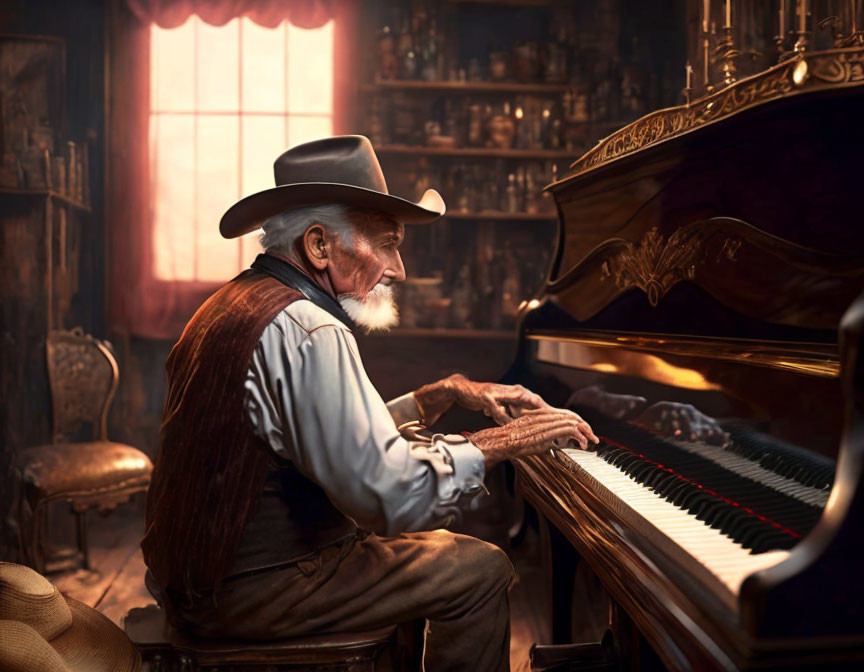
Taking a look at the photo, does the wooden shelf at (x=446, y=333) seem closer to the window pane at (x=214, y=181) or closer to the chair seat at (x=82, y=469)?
the window pane at (x=214, y=181)

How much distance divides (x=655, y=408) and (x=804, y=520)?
0.72m

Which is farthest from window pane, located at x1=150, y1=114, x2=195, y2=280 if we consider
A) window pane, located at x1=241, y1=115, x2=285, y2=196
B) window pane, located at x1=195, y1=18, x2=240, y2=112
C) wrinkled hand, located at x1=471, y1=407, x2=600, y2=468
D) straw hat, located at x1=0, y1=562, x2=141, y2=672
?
wrinkled hand, located at x1=471, y1=407, x2=600, y2=468

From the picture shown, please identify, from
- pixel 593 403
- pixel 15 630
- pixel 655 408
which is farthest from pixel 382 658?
pixel 593 403

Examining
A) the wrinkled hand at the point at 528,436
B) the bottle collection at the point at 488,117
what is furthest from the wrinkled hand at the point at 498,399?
the bottle collection at the point at 488,117

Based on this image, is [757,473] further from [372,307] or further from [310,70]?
[310,70]

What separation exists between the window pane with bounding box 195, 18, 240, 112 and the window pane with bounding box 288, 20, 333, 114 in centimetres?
35

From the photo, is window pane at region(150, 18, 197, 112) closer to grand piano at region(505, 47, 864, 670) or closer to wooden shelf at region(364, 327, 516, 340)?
wooden shelf at region(364, 327, 516, 340)

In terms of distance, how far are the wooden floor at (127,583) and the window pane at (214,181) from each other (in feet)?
5.52

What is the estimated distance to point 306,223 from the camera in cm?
181

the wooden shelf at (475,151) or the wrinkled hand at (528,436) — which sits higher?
the wooden shelf at (475,151)

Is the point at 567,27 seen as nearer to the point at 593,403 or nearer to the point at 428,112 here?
the point at 428,112

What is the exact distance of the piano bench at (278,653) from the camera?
1.58 m

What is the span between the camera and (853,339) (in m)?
0.94

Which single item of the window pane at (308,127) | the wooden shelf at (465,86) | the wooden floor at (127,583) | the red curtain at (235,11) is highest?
the red curtain at (235,11)
